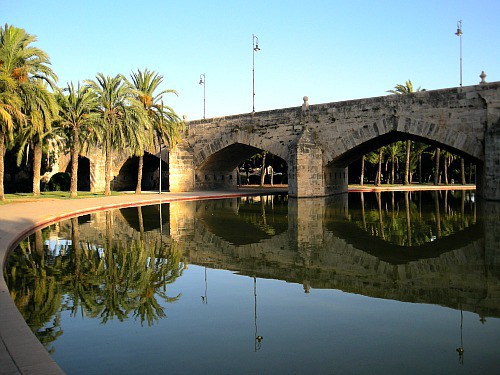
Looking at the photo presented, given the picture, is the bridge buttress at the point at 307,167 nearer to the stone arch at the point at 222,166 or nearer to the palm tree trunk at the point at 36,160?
the stone arch at the point at 222,166

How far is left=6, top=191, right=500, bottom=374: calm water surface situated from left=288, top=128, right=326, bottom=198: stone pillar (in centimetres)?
1621

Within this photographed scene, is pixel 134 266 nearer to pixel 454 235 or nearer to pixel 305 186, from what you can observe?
pixel 454 235

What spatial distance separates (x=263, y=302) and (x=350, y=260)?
303 centimetres

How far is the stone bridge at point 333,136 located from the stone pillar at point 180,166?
2.7 inches

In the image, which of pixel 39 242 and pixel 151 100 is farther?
pixel 151 100

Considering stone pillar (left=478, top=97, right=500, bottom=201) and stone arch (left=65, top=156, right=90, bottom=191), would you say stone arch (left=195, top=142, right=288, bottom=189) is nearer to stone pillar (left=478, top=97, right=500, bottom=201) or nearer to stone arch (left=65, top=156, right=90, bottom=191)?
stone arch (left=65, top=156, right=90, bottom=191)

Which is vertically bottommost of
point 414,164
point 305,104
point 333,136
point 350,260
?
point 350,260

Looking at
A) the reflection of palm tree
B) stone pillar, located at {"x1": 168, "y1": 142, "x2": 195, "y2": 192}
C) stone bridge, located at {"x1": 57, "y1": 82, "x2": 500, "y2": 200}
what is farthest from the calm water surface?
stone pillar, located at {"x1": 168, "y1": 142, "x2": 195, "y2": 192}

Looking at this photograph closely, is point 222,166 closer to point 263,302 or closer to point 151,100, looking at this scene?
point 151,100

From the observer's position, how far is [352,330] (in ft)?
16.8

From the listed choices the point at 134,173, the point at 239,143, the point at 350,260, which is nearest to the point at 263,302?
the point at 350,260

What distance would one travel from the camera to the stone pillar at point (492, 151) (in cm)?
2181

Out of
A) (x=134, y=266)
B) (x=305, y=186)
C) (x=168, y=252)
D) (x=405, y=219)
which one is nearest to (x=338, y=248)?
(x=168, y=252)

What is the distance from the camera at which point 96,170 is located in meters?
41.0
